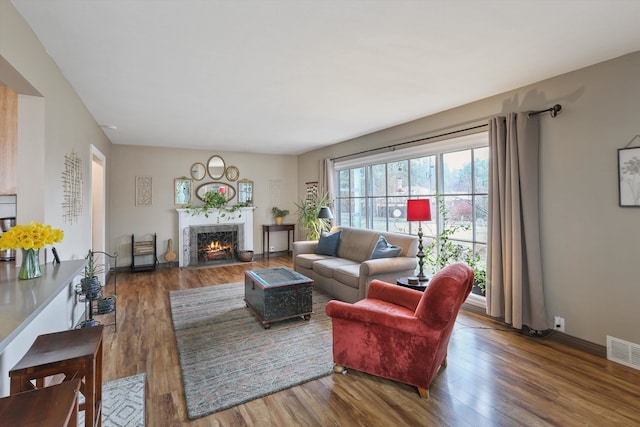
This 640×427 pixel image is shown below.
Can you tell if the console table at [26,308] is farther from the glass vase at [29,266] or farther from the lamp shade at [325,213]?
the lamp shade at [325,213]

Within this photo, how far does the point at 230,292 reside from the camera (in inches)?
181

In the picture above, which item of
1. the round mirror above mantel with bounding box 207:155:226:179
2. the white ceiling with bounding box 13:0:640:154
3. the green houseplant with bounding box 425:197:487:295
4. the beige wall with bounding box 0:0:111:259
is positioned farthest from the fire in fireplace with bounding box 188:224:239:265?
the green houseplant with bounding box 425:197:487:295

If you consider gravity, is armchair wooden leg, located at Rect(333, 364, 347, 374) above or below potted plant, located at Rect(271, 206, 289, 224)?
below

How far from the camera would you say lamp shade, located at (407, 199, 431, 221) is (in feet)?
11.1

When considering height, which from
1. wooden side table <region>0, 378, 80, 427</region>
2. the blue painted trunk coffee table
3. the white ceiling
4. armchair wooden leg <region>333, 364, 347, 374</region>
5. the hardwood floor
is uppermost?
the white ceiling

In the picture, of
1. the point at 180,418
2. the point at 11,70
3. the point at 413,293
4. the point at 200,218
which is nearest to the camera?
the point at 11,70

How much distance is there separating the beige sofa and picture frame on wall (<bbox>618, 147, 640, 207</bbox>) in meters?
2.06

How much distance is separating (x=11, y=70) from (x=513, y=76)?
3.84 meters

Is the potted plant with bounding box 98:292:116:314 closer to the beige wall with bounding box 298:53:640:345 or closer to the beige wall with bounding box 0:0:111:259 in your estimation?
the beige wall with bounding box 0:0:111:259

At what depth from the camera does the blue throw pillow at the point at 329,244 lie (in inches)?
199

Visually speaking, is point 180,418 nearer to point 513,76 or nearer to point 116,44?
point 116,44

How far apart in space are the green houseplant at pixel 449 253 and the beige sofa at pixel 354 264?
0.99 ft

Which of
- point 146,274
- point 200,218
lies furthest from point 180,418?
point 200,218

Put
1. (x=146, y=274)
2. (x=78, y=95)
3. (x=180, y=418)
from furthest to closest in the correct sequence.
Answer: (x=146, y=274) < (x=78, y=95) < (x=180, y=418)
